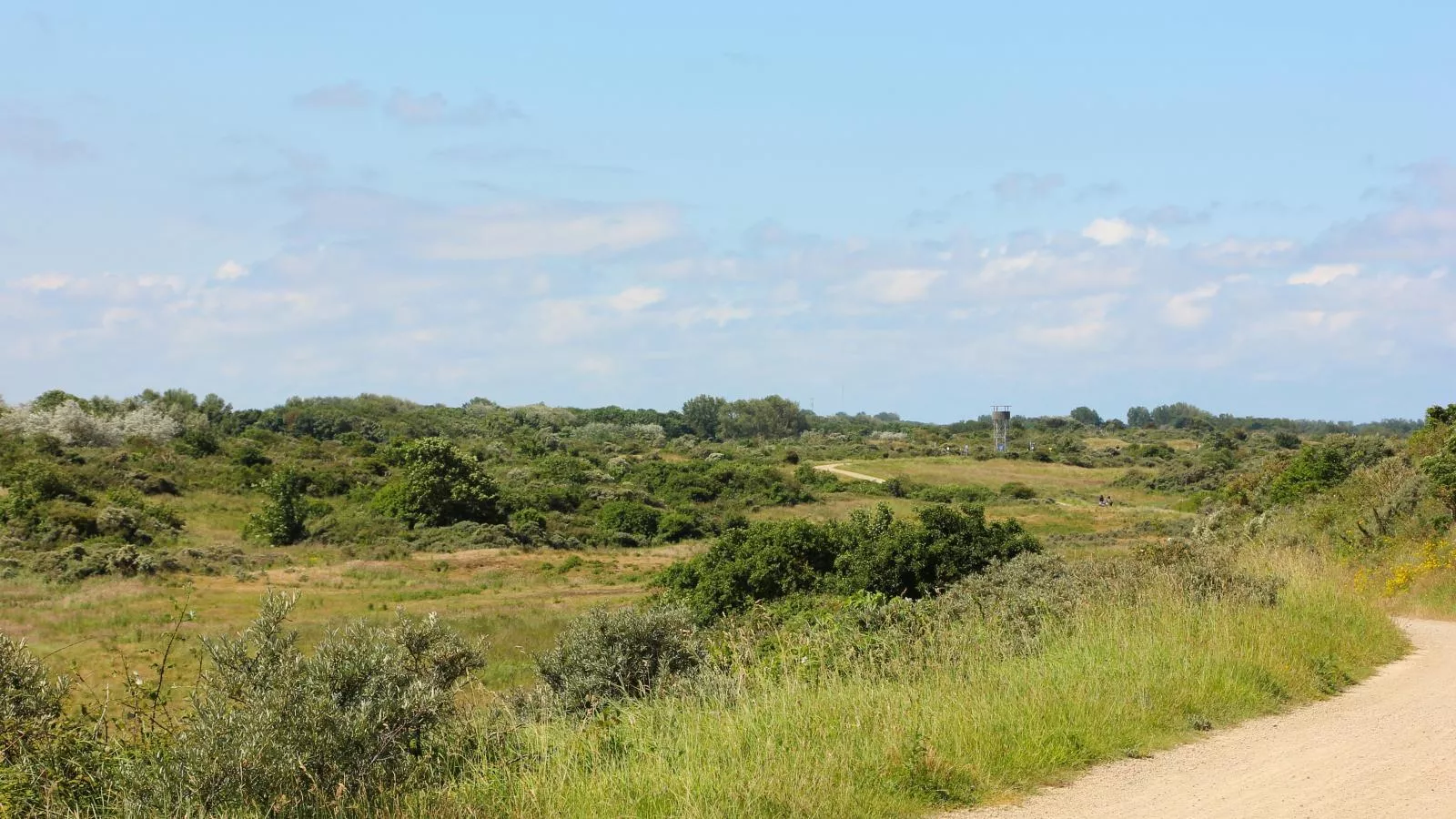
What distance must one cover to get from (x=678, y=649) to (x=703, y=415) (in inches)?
6263

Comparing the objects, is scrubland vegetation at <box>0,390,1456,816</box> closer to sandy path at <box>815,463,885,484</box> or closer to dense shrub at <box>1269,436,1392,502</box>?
dense shrub at <box>1269,436,1392,502</box>

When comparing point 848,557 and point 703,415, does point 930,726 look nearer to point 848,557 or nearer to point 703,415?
point 848,557

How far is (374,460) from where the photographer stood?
241 feet

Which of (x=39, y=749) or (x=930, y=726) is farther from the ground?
(x=39, y=749)

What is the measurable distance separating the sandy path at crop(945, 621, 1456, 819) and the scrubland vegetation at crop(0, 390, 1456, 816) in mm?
275

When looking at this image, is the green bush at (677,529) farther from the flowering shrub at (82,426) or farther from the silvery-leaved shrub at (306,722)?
the silvery-leaved shrub at (306,722)

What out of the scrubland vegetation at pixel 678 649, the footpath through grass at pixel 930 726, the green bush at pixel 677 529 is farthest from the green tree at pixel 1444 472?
the green bush at pixel 677 529

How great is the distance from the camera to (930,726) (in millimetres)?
6707

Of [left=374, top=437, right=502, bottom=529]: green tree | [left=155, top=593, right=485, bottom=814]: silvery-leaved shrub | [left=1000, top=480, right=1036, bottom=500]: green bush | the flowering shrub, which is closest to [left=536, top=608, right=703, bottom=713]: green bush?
[left=155, top=593, right=485, bottom=814]: silvery-leaved shrub

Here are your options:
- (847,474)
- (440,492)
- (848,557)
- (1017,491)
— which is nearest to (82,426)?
(440,492)

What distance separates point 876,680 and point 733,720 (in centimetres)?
175

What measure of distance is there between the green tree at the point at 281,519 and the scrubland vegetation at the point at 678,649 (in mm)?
207

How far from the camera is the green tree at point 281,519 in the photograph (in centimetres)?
5291

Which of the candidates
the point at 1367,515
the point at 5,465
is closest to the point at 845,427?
the point at 5,465
